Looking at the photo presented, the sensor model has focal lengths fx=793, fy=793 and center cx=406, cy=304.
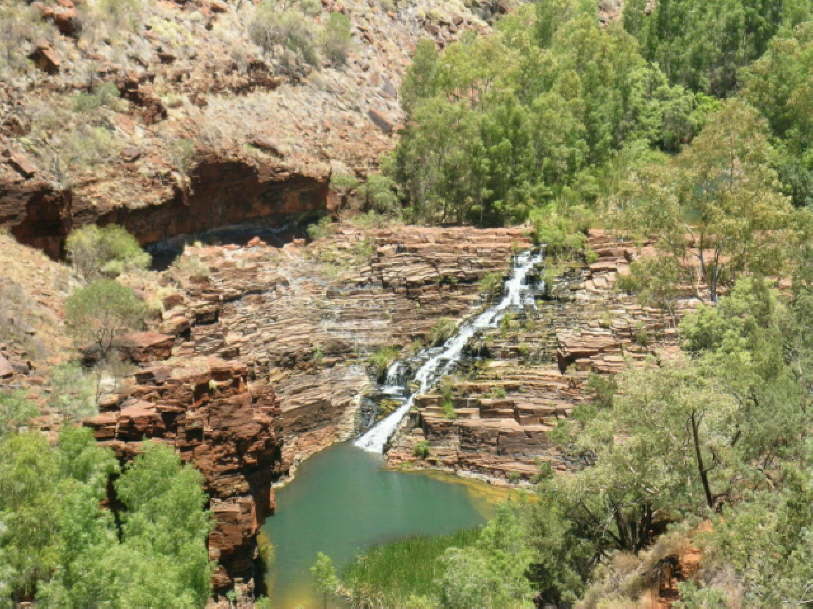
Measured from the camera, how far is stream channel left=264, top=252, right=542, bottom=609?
26.7 m

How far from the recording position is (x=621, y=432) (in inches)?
837

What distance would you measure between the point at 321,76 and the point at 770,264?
34.4 meters

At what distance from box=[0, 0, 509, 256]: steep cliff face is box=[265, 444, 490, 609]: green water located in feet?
53.7

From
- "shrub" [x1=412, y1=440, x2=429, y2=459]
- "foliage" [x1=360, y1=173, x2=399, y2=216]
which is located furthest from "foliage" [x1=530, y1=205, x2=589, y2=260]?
"shrub" [x1=412, y1=440, x2=429, y2=459]

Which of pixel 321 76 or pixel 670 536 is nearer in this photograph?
pixel 670 536

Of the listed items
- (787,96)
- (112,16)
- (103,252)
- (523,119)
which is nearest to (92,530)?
(103,252)

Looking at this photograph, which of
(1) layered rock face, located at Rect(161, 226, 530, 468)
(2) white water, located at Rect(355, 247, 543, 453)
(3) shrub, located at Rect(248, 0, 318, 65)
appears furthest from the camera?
(3) shrub, located at Rect(248, 0, 318, 65)

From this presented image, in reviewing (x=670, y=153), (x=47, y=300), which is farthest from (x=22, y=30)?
(x=670, y=153)

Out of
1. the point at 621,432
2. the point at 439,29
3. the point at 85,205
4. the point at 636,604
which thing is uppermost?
the point at 439,29

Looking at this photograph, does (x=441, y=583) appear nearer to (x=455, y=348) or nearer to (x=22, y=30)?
(x=455, y=348)

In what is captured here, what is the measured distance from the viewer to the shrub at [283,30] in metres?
53.8

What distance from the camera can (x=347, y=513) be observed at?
29969 mm

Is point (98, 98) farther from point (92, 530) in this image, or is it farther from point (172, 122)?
point (92, 530)

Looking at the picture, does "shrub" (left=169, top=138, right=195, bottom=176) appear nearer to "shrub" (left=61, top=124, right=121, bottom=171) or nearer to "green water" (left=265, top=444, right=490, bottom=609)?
"shrub" (left=61, top=124, right=121, bottom=171)
